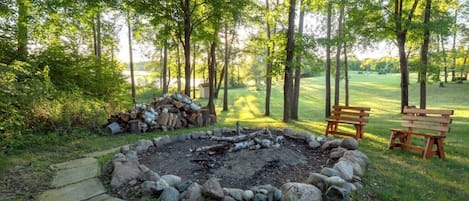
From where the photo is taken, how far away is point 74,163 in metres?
4.55

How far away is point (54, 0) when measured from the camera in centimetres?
830

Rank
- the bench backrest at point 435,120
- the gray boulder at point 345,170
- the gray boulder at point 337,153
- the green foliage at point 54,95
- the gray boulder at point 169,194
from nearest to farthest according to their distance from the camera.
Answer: the gray boulder at point 169,194 → the gray boulder at point 345,170 → the gray boulder at point 337,153 → the bench backrest at point 435,120 → the green foliage at point 54,95

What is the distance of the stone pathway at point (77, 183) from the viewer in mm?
3133

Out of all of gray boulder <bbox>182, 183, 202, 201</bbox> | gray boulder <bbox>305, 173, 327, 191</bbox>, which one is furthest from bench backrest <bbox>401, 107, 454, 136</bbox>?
gray boulder <bbox>182, 183, 202, 201</bbox>

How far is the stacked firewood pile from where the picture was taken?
24.3 ft

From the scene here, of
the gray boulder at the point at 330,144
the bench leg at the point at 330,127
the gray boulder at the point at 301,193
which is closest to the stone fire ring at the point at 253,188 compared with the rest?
the gray boulder at the point at 301,193

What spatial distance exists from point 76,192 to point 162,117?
4.47 metres

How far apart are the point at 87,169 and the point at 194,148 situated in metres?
1.57

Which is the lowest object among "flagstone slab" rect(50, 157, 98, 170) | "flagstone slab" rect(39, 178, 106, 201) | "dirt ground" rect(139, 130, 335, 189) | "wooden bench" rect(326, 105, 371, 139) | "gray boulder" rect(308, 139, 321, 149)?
"flagstone slab" rect(50, 157, 98, 170)

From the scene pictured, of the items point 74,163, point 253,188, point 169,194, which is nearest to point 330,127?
point 253,188

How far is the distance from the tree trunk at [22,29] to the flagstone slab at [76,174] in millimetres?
4530

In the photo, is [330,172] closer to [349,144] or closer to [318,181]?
[318,181]

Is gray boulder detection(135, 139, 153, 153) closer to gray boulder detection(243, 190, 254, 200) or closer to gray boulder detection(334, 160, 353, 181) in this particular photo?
gray boulder detection(243, 190, 254, 200)

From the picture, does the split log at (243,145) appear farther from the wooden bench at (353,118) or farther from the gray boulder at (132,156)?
the wooden bench at (353,118)
